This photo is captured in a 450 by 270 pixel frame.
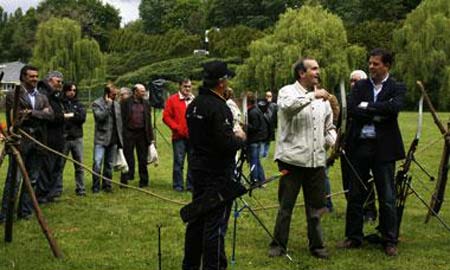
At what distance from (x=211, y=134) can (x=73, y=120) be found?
222 inches

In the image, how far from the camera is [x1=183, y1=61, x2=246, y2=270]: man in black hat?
227 inches

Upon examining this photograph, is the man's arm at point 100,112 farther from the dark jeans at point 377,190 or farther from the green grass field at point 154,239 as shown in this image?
the dark jeans at point 377,190

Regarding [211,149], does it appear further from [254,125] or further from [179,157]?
[254,125]

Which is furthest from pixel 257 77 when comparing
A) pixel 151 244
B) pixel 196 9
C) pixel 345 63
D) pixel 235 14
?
pixel 196 9

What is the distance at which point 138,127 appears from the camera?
1258cm

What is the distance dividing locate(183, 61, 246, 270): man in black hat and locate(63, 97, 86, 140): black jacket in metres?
5.28

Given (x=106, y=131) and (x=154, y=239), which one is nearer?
(x=154, y=239)

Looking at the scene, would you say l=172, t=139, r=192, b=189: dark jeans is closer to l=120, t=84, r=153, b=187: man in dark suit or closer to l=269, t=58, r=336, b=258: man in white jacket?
l=120, t=84, r=153, b=187: man in dark suit

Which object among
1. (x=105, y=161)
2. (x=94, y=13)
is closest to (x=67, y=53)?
(x=105, y=161)

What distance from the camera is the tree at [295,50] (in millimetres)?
53031

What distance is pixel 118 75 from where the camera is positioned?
303 ft

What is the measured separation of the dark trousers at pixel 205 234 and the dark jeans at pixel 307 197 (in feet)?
3.85

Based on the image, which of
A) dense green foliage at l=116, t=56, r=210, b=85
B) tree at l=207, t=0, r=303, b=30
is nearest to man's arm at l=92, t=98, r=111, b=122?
dense green foliage at l=116, t=56, r=210, b=85

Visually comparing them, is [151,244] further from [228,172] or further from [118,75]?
[118,75]
